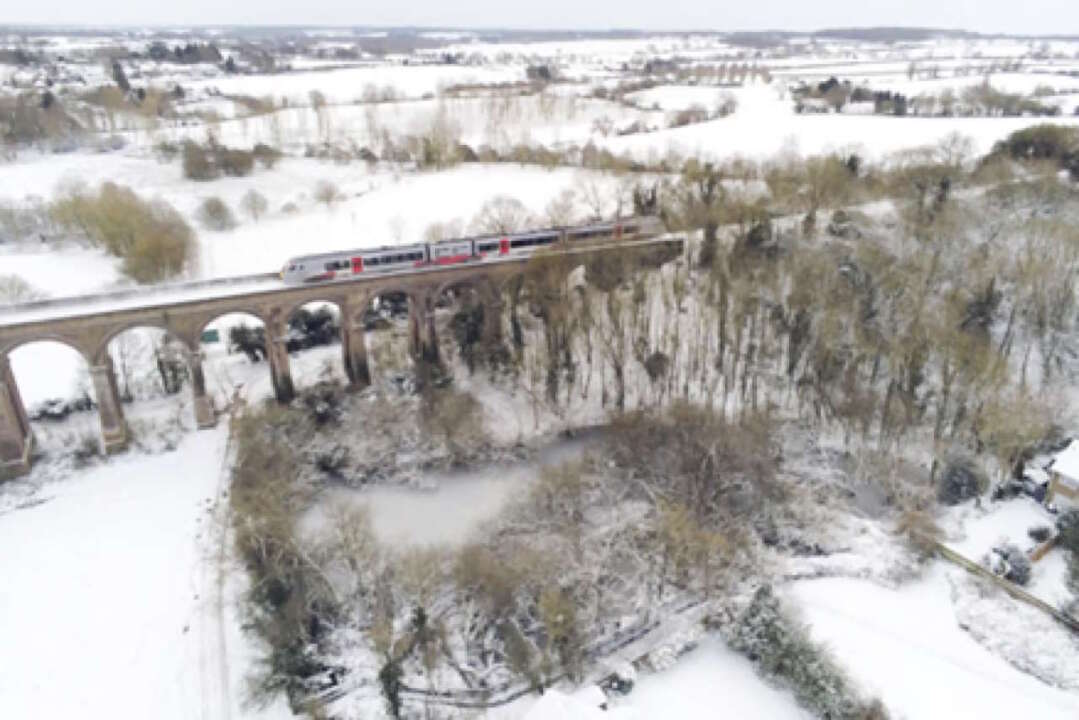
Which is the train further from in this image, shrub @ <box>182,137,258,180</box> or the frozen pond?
shrub @ <box>182,137,258,180</box>

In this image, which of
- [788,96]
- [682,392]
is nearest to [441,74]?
[788,96]

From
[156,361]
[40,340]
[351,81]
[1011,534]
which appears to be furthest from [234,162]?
[351,81]

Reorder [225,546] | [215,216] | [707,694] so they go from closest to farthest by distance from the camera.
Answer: [707,694], [225,546], [215,216]

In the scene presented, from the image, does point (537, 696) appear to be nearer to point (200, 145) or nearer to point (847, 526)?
point (847, 526)

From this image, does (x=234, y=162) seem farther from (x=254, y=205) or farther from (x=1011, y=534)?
(x=1011, y=534)

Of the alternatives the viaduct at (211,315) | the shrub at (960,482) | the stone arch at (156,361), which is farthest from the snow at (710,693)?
the stone arch at (156,361)
